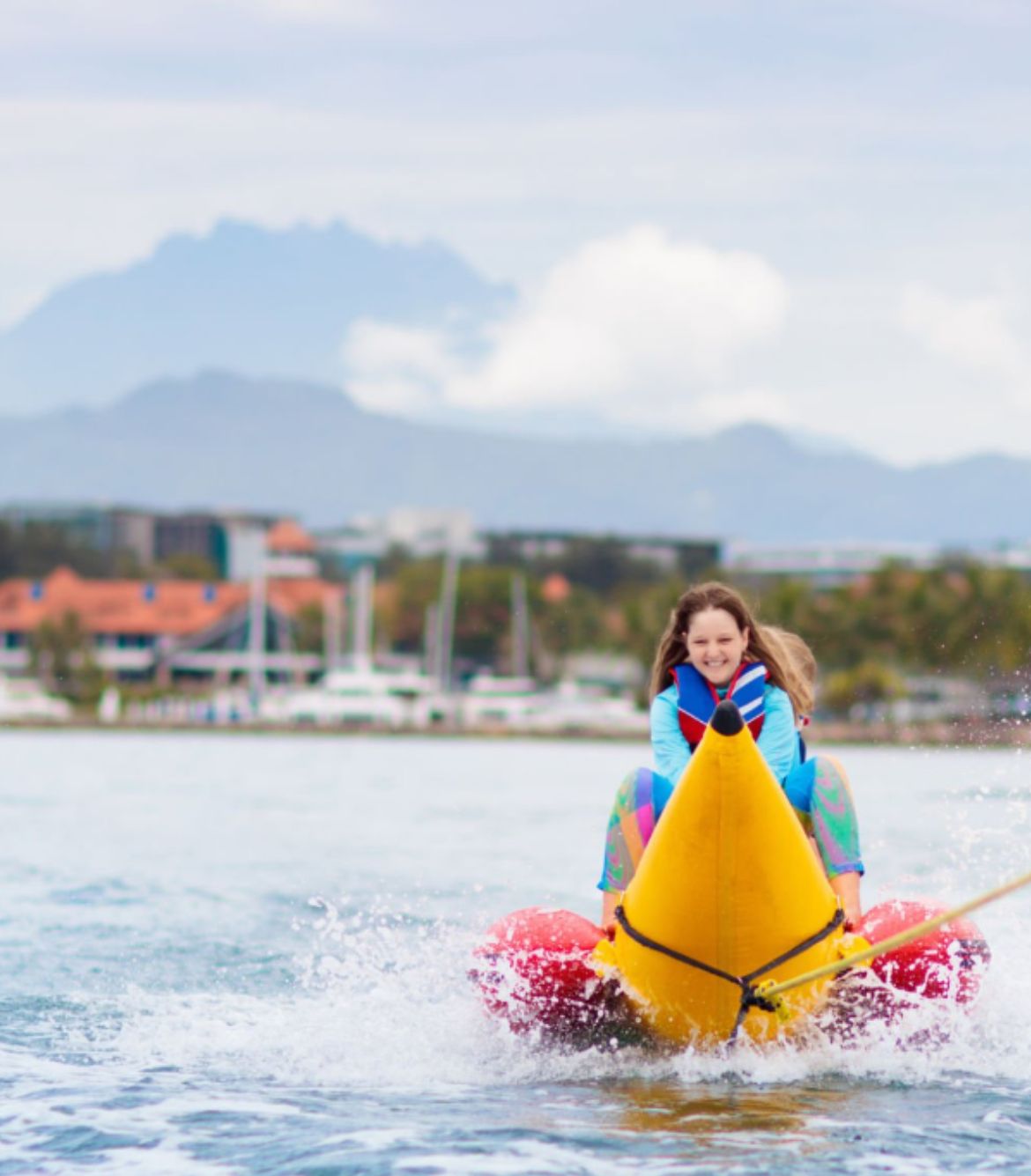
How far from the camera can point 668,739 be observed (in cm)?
696

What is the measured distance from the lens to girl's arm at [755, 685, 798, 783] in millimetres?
6961

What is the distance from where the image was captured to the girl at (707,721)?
691 cm

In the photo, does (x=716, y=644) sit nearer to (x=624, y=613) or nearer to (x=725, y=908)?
(x=725, y=908)

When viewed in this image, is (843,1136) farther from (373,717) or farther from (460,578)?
(460,578)

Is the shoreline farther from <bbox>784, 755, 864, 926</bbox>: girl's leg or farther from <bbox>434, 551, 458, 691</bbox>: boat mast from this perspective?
<bbox>784, 755, 864, 926</bbox>: girl's leg

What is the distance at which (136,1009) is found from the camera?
27.4ft

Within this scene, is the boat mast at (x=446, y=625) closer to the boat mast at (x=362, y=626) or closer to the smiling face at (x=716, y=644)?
the boat mast at (x=362, y=626)

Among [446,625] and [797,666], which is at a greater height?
[797,666]

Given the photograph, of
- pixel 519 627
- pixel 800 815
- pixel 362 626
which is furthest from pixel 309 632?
pixel 800 815

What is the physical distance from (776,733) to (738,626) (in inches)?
A: 15.2

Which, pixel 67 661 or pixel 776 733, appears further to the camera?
pixel 67 661

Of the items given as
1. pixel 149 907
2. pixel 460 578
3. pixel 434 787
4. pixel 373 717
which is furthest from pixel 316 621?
pixel 149 907

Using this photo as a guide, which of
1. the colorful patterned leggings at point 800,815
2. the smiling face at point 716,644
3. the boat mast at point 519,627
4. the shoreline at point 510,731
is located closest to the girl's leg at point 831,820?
the colorful patterned leggings at point 800,815

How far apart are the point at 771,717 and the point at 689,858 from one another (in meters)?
0.73
